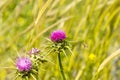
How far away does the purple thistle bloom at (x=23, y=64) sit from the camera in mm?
1282

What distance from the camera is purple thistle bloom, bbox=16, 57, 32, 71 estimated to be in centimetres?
128

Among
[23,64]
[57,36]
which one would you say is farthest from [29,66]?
[57,36]

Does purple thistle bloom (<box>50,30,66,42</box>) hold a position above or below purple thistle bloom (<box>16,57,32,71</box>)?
above

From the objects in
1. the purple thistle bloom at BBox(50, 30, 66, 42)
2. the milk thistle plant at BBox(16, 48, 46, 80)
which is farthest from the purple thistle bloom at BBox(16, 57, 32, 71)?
the purple thistle bloom at BBox(50, 30, 66, 42)

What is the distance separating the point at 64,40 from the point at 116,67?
Answer: 176 centimetres

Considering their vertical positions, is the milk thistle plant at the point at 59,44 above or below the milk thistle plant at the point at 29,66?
above

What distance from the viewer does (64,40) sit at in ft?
4.50

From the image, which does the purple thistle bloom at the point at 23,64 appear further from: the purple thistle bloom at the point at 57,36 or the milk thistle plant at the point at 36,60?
the purple thistle bloom at the point at 57,36

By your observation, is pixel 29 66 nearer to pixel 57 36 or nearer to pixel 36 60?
pixel 36 60

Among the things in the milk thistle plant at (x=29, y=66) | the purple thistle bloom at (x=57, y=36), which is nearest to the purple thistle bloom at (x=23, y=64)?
the milk thistle plant at (x=29, y=66)

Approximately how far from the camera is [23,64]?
1.28 m

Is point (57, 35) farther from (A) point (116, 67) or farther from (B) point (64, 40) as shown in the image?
(A) point (116, 67)

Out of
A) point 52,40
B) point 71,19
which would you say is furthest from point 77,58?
point 52,40

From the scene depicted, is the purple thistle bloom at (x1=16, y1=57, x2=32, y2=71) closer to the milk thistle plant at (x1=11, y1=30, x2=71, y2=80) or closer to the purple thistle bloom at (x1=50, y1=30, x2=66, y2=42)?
the milk thistle plant at (x1=11, y1=30, x2=71, y2=80)
